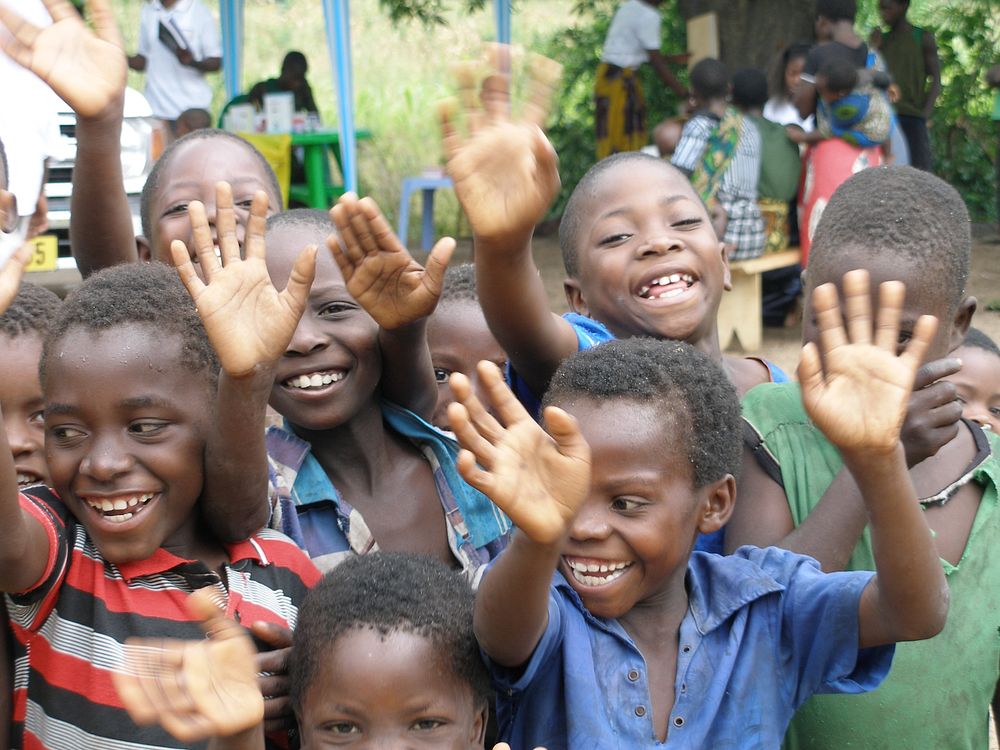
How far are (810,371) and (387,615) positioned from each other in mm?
788

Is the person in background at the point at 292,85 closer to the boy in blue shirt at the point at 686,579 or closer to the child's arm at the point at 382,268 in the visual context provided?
the child's arm at the point at 382,268

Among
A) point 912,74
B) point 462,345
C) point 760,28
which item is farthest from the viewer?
point 760,28

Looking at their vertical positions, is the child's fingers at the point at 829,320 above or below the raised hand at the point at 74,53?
below

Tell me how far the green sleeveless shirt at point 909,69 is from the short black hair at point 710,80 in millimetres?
3158

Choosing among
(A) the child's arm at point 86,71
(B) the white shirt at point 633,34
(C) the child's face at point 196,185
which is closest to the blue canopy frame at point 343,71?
(B) the white shirt at point 633,34

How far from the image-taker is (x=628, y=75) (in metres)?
11.2

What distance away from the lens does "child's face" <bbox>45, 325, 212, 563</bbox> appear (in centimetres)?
206

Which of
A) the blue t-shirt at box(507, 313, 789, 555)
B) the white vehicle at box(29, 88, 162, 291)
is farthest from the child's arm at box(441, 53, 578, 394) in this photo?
the white vehicle at box(29, 88, 162, 291)

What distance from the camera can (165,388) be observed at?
2119 mm

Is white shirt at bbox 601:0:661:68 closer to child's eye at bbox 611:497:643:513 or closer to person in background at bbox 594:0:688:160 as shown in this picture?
person in background at bbox 594:0:688:160

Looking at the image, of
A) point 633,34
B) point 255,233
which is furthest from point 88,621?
point 633,34

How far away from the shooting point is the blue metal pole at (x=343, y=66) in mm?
9070

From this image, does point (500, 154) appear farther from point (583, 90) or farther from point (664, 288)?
point (583, 90)

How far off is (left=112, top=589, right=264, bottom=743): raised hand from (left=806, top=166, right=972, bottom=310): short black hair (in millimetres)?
1450
